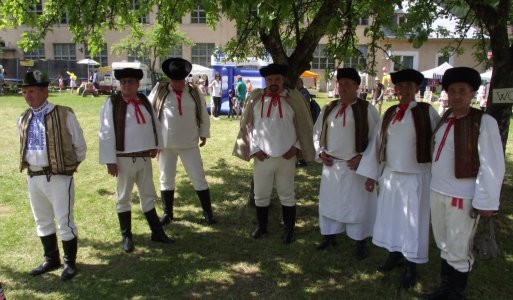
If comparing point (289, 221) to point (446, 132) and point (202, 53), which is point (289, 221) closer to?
point (446, 132)

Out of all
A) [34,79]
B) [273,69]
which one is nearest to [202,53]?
[273,69]

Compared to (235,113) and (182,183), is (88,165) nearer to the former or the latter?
(182,183)

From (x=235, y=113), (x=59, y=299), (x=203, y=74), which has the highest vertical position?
(x=203, y=74)

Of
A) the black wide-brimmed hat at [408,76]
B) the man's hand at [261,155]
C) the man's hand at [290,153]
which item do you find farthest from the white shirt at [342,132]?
the man's hand at [261,155]

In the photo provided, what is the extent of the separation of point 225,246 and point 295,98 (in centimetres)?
183

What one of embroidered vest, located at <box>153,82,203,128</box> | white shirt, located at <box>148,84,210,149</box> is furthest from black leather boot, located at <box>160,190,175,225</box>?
embroidered vest, located at <box>153,82,203,128</box>

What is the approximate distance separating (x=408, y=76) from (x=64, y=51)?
43789 mm

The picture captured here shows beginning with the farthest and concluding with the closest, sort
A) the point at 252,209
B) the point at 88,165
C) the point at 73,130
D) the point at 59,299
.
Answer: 1. the point at 88,165
2. the point at 252,209
3. the point at 73,130
4. the point at 59,299

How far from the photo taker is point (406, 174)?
388 cm

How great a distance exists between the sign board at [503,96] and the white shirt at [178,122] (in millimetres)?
3311

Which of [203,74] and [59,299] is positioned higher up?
[203,74]

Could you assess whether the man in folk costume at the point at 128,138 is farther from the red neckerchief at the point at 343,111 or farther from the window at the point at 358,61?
the window at the point at 358,61

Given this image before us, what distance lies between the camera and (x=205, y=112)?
5.56 m

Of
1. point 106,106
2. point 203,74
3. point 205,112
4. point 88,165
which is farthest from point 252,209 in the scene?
point 203,74
